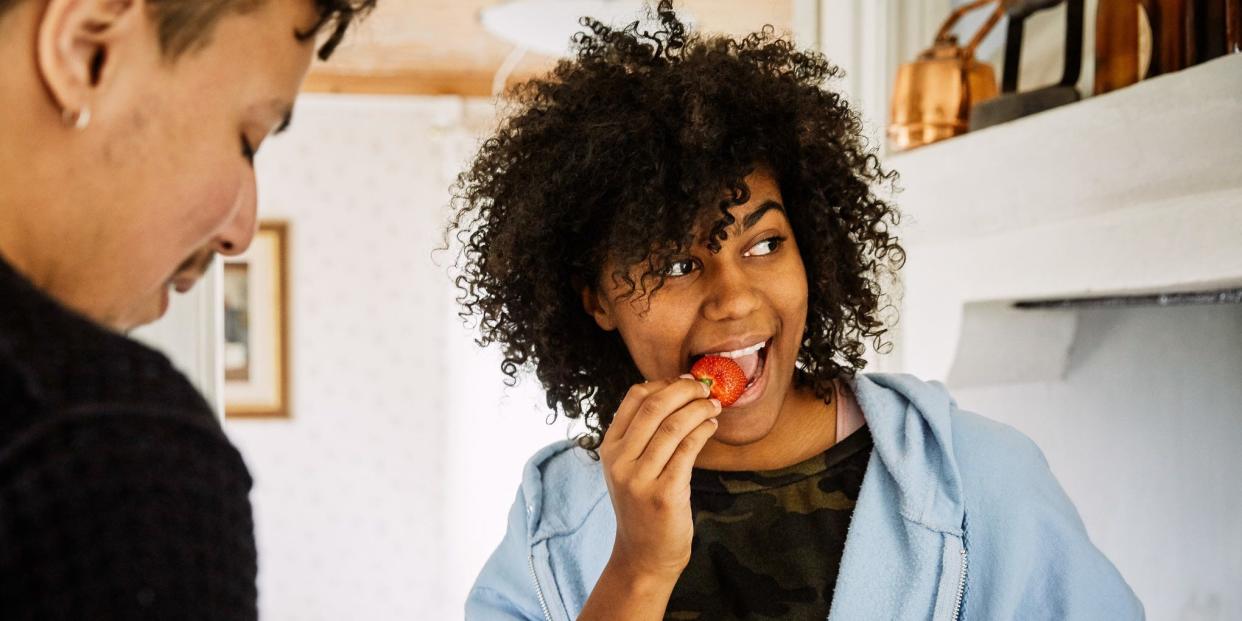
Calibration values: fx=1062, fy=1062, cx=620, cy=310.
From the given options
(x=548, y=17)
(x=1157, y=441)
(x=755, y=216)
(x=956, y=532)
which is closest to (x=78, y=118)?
(x=755, y=216)

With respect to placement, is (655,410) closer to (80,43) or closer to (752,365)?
(752,365)

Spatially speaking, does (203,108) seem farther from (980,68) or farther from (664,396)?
(980,68)

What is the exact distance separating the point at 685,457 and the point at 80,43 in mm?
700

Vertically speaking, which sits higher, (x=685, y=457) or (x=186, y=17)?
(x=186, y=17)

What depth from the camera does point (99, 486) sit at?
0.38 meters

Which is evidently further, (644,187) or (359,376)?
(359,376)

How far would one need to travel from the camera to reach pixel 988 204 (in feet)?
4.91

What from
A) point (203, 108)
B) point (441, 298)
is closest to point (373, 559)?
point (441, 298)

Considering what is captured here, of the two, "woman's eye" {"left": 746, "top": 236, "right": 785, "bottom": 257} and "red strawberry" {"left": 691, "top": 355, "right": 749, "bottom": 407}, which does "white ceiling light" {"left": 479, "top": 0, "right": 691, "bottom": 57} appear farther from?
"red strawberry" {"left": 691, "top": 355, "right": 749, "bottom": 407}

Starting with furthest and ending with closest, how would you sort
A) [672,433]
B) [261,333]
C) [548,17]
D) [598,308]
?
[261,333] < [548,17] < [598,308] < [672,433]

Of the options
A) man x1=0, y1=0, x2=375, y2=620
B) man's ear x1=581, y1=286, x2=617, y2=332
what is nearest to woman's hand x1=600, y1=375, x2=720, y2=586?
man's ear x1=581, y1=286, x2=617, y2=332

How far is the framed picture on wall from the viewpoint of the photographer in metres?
4.43

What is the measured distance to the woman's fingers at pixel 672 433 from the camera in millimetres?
1043

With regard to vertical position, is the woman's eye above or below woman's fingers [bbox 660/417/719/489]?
above
